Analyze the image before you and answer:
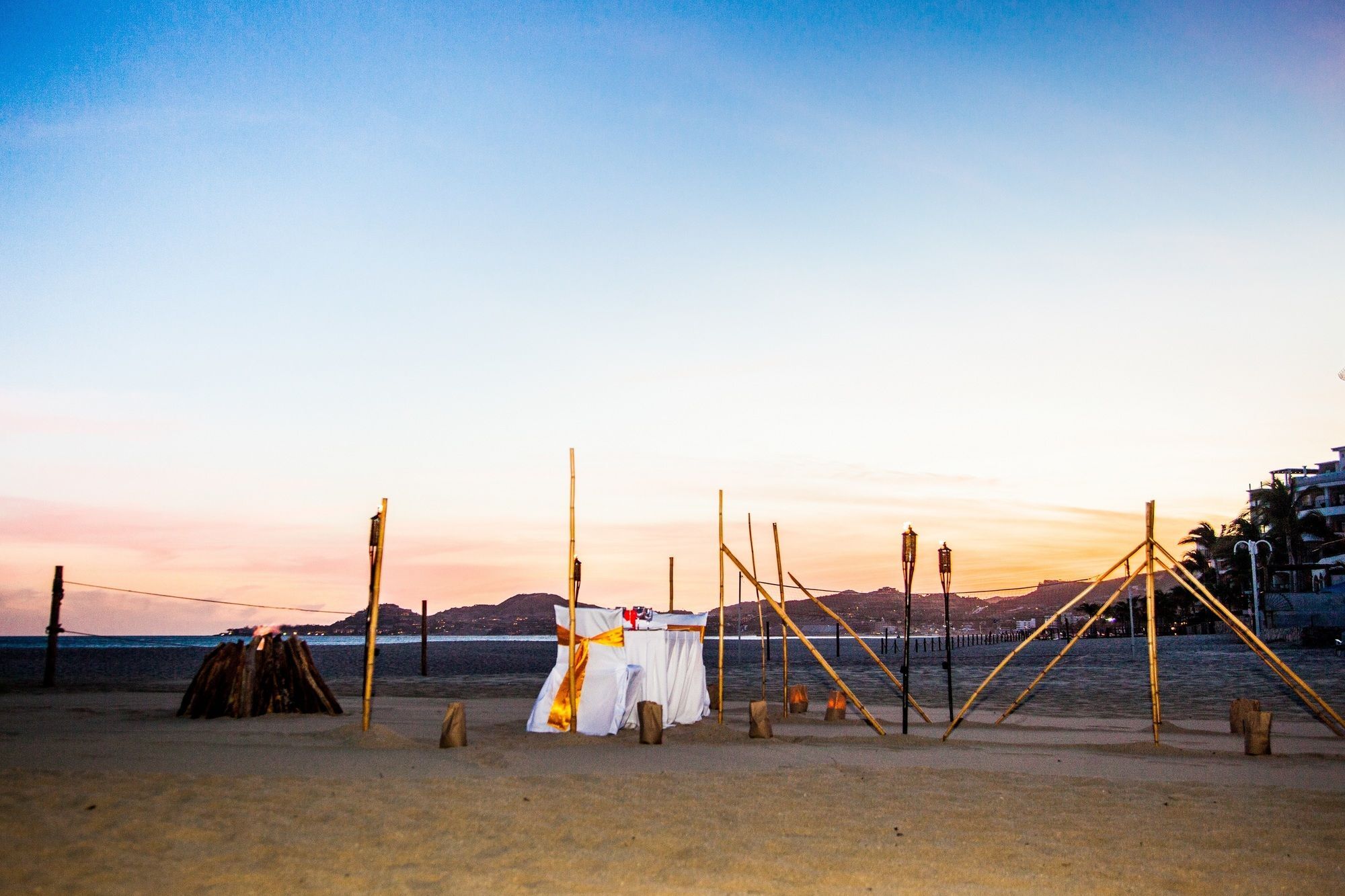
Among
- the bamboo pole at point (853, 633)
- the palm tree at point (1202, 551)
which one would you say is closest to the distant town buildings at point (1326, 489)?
the palm tree at point (1202, 551)

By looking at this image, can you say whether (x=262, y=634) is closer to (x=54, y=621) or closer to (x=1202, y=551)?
(x=54, y=621)

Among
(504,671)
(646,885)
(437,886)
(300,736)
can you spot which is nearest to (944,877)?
(646,885)

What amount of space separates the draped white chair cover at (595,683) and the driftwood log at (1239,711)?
7.93m

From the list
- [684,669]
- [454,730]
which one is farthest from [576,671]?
[684,669]

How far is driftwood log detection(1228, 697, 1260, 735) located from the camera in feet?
41.5

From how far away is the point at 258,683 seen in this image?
15805 millimetres

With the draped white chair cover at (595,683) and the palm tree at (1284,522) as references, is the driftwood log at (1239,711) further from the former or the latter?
the palm tree at (1284,522)

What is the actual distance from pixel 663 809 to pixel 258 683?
9.84 metres

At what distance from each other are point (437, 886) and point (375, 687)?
22.4 metres

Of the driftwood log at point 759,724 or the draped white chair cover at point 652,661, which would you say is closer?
the driftwood log at point 759,724

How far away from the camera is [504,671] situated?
125 feet

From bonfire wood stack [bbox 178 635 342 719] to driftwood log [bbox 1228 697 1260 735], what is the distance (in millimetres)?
13243

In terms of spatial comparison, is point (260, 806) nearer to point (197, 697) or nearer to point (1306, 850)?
point (1306, 850)

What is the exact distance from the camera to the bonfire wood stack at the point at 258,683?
50.6 feet
